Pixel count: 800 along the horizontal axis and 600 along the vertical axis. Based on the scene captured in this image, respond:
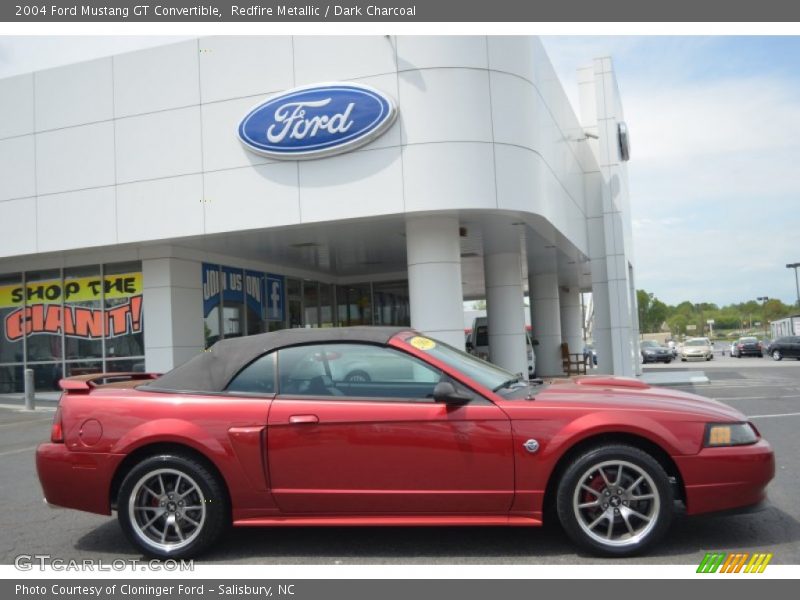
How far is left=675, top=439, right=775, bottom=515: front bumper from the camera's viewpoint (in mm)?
4199

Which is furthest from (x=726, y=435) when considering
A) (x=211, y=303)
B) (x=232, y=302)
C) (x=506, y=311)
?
(x=232, y=302)

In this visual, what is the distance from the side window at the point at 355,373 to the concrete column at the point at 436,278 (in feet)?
26.3

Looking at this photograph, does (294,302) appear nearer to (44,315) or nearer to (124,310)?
(124,310)

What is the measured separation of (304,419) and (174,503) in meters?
1.04

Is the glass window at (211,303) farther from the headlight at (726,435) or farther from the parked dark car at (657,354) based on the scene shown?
the parked dark car at (657,354)

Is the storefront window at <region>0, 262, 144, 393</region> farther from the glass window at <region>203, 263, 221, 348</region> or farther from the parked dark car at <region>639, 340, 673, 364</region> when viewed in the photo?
the parked dark car at <region>639, 340, 673, 364</region>

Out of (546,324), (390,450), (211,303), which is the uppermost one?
(211,303)

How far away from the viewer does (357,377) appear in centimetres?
470

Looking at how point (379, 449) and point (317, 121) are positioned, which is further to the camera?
point (317, 121)

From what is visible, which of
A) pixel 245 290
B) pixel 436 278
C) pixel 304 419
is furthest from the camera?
pixel 245 290

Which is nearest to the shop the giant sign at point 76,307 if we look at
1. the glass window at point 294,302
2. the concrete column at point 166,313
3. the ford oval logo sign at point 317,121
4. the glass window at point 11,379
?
the concrete column at point 166,313

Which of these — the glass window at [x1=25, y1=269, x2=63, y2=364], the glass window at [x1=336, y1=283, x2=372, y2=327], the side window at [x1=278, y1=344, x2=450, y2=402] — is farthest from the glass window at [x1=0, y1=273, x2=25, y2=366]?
the side window at [x1=278, y1=344, x2=450, y2=402]

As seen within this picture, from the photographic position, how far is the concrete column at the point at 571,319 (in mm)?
30562

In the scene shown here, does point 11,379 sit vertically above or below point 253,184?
below
